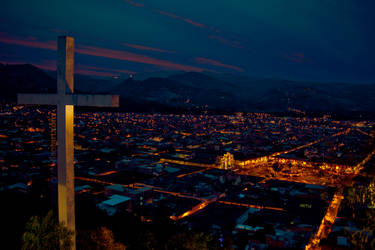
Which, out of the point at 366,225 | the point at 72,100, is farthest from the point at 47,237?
the point at 366,225

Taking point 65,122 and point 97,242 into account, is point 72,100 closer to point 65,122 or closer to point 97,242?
point 65,122

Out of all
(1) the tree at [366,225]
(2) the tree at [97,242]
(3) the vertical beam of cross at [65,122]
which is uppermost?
(3) the vertical beam of cross at [65,122]

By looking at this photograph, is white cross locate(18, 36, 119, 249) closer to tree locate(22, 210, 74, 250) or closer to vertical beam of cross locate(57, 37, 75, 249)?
vertical beam of cross locate(57, 37, 75, 249)

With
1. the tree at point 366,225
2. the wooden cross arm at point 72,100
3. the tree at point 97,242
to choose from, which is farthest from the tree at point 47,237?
the tree at point 366,225

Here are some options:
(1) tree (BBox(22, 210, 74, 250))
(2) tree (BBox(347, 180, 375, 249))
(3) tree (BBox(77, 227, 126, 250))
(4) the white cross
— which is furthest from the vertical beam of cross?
(2) tree (BBox(347, 180, 375, 249))

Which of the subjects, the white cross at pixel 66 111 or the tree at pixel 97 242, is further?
the tree at pixel 97 242

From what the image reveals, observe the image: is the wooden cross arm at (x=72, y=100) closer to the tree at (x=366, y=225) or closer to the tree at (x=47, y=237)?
the tree at (x=47, y=237)
